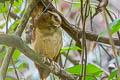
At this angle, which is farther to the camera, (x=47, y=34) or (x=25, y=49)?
(x=47, y=34)

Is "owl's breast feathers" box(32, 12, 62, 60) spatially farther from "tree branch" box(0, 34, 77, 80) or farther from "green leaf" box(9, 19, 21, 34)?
"green leaf" box(9, 19, 21, 34)

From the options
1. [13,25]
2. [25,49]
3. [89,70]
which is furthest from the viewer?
[13,25]

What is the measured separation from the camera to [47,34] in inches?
58.5

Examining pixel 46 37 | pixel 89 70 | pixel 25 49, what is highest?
pixel 25 49

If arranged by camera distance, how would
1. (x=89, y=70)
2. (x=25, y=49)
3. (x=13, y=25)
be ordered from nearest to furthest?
(x=25, y=49), (x=89, y=70), (x=13, y=25)

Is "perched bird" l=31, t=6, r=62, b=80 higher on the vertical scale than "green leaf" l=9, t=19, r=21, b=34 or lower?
higher

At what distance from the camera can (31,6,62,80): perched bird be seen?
139 centimetres

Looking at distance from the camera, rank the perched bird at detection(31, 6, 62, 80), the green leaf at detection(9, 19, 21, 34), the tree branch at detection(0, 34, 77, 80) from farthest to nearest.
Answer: the green leaf at detection(9, 19, 21, 34) → the perched bird at detection(31, 6, 62, 80) → the tree branch at detection(0, 34, 77, 80)

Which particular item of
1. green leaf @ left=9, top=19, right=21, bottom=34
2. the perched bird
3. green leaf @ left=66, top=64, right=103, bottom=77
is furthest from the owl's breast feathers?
green leaf @ left=9, top=19, right=21, bottom=34

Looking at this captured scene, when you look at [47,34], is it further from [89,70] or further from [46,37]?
A: [89,70]

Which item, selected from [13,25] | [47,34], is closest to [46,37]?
[47,34]

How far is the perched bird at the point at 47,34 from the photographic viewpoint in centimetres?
139

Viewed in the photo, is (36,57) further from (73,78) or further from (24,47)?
(73,78)

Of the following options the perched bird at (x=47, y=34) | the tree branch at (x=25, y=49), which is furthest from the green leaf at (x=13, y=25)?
the tree branch at (x=25, y=49)
